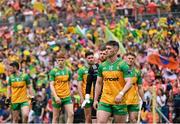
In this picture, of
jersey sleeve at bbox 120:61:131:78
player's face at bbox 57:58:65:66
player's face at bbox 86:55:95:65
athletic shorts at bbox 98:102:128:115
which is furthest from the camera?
player's face at bbox 57:58:65:66

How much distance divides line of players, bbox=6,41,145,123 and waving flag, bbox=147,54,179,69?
640 cm

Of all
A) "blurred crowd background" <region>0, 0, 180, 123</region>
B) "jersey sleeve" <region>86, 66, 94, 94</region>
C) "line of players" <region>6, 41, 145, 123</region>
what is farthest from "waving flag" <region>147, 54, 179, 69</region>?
"jersey sleeve" <region>86, 66, 94, 94</region>

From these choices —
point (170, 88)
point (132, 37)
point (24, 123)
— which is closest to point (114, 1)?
point (132, 37)

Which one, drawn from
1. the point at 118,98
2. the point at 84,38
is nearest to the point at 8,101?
the point at 118,98

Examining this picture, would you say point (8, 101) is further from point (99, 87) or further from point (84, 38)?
point (84, 38)

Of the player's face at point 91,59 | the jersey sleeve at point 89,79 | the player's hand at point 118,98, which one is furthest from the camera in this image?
the player's face at point 91,59

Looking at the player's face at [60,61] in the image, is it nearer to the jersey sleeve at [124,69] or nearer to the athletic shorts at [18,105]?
the athletic shorts at [18,105]

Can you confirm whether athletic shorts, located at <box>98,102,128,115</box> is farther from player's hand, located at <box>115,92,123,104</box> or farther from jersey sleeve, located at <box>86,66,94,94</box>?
jersey sleeve, located at <box>86,66,94,94</box>

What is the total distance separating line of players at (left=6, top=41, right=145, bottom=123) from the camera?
1462 centimetres

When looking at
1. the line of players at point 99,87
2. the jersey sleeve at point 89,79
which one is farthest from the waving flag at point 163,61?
the jersey sleeve at point 89,79

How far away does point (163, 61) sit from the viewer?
24.9 m

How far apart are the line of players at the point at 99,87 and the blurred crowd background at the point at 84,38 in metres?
4.43

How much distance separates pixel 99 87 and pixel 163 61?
1018cm

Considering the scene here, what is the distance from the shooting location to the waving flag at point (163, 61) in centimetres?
2461
